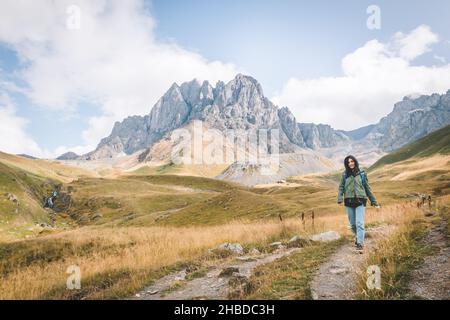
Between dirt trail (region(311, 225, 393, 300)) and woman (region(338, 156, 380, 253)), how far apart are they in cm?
84

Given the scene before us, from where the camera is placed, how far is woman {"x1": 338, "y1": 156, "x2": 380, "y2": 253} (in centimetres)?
1435

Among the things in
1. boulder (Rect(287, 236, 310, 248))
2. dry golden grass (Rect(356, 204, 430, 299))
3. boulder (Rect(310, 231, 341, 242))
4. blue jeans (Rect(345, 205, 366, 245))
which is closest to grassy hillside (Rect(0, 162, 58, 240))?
boulder (Rect(287, 236, 310, 248))

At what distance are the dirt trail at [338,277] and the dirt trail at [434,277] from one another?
4.41 ft

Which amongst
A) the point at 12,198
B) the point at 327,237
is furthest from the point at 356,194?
the point at 12,198

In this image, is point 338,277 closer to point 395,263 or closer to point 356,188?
point 395,263

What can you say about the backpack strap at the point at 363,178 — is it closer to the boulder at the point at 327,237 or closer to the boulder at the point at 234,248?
the boulder at the point at 327,237

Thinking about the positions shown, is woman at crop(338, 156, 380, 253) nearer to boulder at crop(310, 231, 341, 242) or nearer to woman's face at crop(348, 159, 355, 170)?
woman's face at crop(348, 159, 355, 170)

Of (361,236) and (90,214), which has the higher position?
(361,236)

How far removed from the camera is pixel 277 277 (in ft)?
33.0

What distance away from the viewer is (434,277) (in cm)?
876
